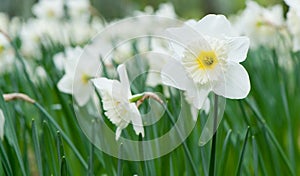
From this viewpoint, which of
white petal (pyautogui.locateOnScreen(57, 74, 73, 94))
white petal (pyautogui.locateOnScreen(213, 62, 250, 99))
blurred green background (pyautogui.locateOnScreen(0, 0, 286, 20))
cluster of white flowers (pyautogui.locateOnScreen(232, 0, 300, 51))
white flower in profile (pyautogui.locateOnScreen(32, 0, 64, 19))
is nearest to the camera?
white petal (pyautogui.locateOnScreen(213, 62, 250, 99))

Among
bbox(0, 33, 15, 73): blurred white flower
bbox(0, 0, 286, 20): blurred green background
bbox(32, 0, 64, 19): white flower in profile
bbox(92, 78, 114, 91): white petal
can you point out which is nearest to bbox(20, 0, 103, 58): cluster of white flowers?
bbox(32, 0, 64, 19): white flower in profile

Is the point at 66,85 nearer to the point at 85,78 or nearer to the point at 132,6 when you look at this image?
the point at 85,78

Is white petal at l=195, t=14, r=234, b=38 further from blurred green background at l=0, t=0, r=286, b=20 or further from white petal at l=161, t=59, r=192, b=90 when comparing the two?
blurred green background at l=0, t=0, r=286, b=20

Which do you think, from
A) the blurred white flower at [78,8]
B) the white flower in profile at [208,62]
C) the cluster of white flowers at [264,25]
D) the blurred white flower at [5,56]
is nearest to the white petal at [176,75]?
the white flower in profile at [208,62]

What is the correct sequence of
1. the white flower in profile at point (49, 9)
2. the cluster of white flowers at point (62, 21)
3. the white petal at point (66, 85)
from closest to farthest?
the white petal at point (66, 85), the cluster of white flowers at point (62, 21), the white flower in profile at point (49, 9)

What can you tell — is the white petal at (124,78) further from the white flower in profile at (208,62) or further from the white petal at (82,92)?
the white petal at (82,92)

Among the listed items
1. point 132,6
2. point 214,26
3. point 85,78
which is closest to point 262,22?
point 85,78
